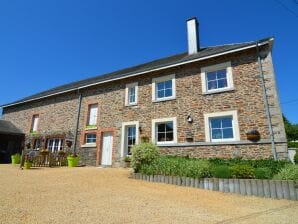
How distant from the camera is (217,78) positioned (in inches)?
420

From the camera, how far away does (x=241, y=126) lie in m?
9.29

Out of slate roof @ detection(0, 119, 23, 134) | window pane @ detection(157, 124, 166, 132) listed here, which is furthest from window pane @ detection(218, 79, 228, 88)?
slate roof @ detection(0, 119, 23, 134)

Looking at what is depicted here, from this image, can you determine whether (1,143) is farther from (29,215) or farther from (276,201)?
(276,201)

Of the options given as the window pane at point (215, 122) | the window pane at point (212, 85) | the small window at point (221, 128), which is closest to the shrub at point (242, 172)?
the small window at point (221, 128)

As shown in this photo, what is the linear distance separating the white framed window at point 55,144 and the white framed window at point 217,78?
10.7 m

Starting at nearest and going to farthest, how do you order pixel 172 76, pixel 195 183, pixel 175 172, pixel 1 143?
pixel 195 183 < pixel 175 172 < pixel 172 76 < pixel 1 143

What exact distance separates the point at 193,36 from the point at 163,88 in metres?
3.92

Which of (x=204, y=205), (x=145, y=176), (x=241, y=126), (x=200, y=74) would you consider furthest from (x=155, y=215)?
(x=200, y=74)

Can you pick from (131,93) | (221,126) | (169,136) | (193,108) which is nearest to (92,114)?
(131,93)

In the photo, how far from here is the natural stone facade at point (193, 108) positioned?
29.5ft

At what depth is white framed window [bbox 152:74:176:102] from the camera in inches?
464

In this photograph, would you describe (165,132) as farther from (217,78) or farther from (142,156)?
(217,78)

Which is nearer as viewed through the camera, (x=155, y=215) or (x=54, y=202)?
(x=155, y=215)

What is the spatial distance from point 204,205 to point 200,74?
24.9 feet
